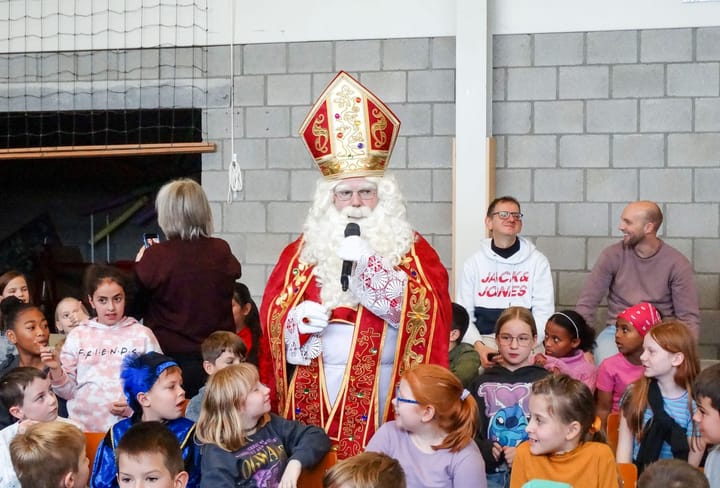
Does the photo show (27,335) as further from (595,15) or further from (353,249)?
(595,15)

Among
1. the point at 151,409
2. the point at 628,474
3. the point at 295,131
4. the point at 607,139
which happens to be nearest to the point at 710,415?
the point at 628,474

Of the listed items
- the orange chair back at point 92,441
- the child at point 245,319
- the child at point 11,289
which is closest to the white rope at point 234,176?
the child at point 245,319

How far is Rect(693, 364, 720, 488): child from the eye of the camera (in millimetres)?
3291

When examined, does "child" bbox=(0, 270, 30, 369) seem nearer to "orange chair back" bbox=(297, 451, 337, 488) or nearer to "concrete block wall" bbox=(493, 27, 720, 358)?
"orange chair back" bbox=(297, 451, 337, 488)

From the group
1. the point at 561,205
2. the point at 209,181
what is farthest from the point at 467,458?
the point at 209,181

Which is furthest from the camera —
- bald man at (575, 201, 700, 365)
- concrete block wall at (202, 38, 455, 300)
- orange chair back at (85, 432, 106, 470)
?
concrete block wall at (202, 38, 455, 300)

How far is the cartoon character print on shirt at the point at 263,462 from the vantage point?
10.7 feet

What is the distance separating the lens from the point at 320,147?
3.87m

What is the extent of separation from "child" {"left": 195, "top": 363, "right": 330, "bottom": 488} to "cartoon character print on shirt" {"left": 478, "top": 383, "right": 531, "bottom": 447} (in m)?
0.80

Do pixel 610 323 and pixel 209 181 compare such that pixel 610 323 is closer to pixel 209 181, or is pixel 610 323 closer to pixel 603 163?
pixel 603 163

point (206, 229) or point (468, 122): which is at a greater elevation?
point (468, 122)

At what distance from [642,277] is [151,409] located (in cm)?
289

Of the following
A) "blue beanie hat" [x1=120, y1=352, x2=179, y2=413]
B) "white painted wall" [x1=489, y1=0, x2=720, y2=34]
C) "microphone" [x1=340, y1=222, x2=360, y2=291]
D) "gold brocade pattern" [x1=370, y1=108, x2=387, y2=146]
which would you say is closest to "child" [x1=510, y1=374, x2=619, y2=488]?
"microphone" [x1=340, y1=222, x2=360, y2=291]

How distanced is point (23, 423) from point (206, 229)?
1.11 m
